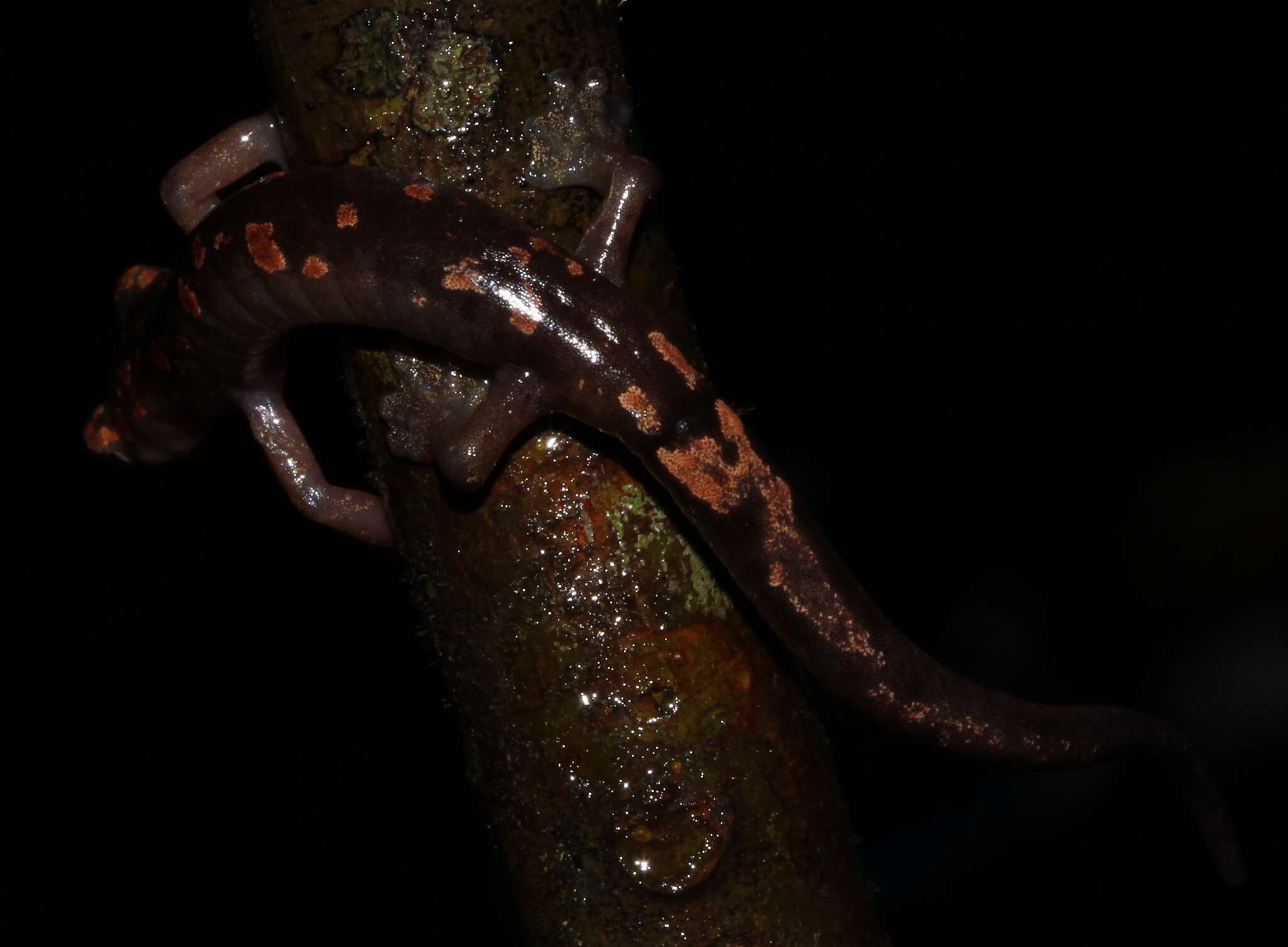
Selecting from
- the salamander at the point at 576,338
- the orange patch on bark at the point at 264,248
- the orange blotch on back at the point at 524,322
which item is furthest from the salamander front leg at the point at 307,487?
the orange blotch on back at the point at 524,322

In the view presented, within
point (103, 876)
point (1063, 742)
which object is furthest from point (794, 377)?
point (103, 876)

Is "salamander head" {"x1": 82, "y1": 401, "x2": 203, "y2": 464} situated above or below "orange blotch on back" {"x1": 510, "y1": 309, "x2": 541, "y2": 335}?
below

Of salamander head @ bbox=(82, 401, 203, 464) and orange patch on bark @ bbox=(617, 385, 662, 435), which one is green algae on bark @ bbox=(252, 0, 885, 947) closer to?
orange patch on bark @ bbox=(617, 385, 662, 435)

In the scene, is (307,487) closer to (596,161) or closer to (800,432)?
(596,161)

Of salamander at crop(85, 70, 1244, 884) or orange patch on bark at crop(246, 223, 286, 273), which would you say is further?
orange patch on bark at crop(246, 223, 286, 273)

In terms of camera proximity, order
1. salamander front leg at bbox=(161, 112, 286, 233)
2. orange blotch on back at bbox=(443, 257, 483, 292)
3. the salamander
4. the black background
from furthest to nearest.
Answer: the black background, salamander front leg at bbox=(161, 112, 286, 233), orange blotch on back at bbox=(443, 257, 483, 292), the salamander

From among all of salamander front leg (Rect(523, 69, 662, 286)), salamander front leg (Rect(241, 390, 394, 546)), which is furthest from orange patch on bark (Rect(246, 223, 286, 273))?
salamander front leg (Rect(241, 390, 394, 546))

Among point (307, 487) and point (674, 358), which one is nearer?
point (674, 358)

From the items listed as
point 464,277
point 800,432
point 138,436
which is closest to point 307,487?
point 138,436
